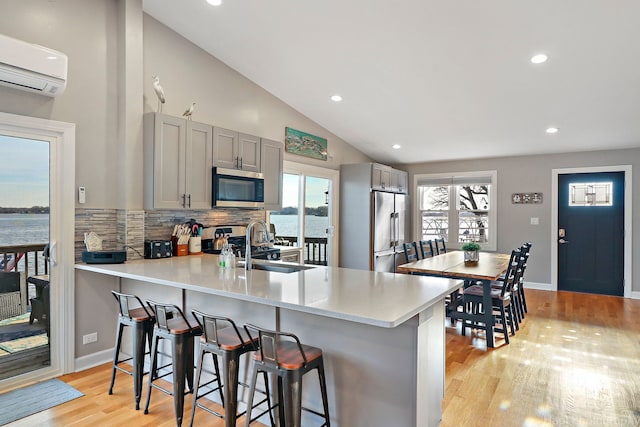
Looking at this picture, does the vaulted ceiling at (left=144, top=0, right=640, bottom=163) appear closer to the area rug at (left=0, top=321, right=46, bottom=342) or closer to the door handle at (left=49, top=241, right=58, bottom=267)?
the door handle at (left=49, top=241, right=58, bottom=267)

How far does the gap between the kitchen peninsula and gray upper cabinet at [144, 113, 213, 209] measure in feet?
3.52

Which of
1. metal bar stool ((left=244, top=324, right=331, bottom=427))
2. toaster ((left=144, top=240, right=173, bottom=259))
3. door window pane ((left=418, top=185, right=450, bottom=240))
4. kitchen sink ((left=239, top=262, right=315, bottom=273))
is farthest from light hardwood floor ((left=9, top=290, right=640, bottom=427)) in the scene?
door window pane ((left=418, top=185, right=450, bottom=240))

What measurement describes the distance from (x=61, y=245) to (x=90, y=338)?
2.83ft

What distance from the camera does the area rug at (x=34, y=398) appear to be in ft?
8.36

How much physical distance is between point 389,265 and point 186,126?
4490mm

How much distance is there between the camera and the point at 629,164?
596 centimetres

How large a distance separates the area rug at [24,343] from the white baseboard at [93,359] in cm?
32

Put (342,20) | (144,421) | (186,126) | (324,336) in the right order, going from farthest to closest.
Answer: (186,126) → (342,20) → (144,421) → (324,336)

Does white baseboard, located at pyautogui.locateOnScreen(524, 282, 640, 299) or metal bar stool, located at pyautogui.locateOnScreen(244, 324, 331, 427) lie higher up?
metal bar stool, located at pyautogui.locateOnScreen(244, 324, 331, 427)

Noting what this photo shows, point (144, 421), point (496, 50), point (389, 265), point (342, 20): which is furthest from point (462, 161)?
point (144, 421)

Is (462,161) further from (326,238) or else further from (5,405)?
(5,405)

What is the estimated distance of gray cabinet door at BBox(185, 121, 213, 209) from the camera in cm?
369

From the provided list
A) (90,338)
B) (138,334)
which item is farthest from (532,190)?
(90,338)

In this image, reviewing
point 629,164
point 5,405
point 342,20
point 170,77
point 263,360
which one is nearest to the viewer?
point 263,360
